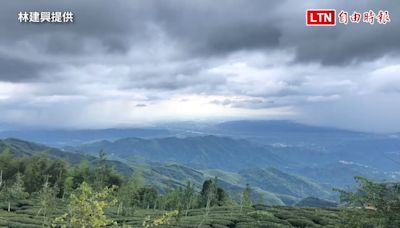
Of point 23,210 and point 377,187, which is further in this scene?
point 23,210

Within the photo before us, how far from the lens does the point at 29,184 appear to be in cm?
12175

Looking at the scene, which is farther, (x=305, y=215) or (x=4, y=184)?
(x=4, y=184)

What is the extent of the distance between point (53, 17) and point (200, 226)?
37757 millimetres

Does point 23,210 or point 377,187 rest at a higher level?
point 377,187

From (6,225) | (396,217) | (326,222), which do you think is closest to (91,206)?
(396,217)

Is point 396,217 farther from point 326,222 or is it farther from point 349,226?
point 326,222

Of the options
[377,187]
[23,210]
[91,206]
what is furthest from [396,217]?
[23,210]

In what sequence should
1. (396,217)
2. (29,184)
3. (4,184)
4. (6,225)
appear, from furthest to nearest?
(29,184), (4,184), (6,225), (396,217)

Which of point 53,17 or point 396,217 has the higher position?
point 53,17

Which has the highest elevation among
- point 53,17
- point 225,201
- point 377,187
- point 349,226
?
point 53,17

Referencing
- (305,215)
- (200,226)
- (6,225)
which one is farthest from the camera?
(305,215)

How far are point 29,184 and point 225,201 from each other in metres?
57.8

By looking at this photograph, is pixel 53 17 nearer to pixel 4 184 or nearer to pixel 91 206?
pixel 91 206

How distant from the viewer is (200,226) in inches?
2500
